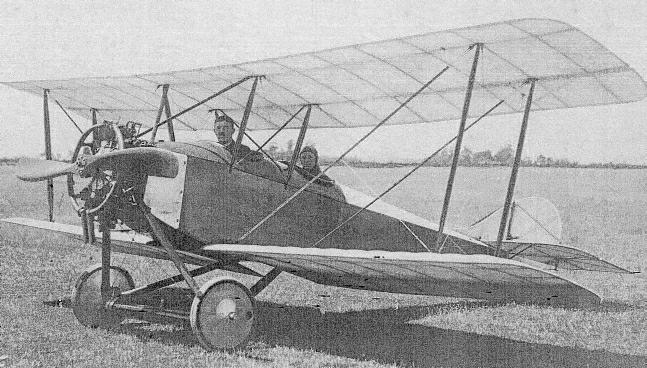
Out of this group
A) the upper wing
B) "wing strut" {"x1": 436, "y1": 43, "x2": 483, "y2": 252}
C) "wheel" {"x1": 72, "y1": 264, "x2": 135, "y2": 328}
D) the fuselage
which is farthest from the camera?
"wheel" {"x1": 72, "y1": 264, "x2": 135, "y2": 328}

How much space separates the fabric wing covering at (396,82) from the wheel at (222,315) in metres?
2.33

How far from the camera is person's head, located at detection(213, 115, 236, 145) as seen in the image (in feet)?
22.3

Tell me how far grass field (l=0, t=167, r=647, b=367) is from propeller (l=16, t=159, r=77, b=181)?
1.54 metres

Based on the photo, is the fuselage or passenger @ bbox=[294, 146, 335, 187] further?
passenger @ bbox=[294, 146, 335, 187]

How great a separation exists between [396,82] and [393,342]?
283cm

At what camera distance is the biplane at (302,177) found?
5.51 metres

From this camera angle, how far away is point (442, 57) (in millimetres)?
6062

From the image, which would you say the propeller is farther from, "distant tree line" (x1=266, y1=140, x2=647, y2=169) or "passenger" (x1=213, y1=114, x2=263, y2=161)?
"distant tree line" (x1=266, y1=140, x2=647, y2=169)

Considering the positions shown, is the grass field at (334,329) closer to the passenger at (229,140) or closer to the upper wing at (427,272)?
the upper wing at (427,272)

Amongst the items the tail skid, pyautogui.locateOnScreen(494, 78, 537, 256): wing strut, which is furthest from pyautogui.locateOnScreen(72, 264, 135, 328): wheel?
the tail skid

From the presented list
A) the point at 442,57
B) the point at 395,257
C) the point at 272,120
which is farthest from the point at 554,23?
the point at 272,120

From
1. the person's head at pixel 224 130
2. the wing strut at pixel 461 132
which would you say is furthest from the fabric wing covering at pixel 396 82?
the person's head at pixel 224 130

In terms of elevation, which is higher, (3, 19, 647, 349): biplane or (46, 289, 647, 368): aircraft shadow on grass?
(3, 19, 647, 349): biplane

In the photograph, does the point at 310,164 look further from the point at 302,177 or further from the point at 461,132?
the point at 461,132
